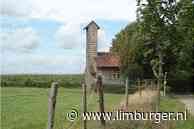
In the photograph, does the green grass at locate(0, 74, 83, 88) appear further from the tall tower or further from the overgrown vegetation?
the tall tower

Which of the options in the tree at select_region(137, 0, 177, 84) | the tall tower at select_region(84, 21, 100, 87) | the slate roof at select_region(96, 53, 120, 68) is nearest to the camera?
the tree at select_region(137, 0, 177, 84)

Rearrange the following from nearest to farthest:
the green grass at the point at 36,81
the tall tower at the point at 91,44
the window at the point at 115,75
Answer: the tall tower at the point at 91,44 < the window at the point at 115,75 < the green grass at the point at 36,81

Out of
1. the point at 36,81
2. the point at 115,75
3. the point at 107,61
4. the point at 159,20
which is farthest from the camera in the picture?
the point at 36,81

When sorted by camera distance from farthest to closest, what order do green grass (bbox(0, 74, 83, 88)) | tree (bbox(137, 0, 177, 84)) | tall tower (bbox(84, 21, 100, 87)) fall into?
green grass (bbox(0, 74, 83, 88)) < tall tower (bbox(84, 21, 100, 87)) < tree (bbox(137, 0, 177, 84))

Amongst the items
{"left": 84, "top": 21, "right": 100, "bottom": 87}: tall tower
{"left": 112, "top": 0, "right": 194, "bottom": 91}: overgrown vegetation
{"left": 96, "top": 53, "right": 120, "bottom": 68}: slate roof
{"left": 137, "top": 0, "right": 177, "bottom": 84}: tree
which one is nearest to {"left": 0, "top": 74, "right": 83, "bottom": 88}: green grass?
{"left": 96, "top": 53, "right": 120, "bottom": 68}: slate roof

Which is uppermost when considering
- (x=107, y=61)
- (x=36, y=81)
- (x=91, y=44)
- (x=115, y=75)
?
(x=91, y=44)

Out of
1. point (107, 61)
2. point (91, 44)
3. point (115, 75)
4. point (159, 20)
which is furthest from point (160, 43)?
point (107, 61)

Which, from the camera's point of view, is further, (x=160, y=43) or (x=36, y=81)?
(x=36, y=81)

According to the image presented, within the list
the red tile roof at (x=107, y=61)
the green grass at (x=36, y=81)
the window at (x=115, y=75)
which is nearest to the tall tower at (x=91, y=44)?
the window at (x=115, y=75)

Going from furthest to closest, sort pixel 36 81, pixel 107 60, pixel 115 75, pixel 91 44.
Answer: pixel 36 81 → pixel 107 60 → pixel 115 75 → pixel 91 44

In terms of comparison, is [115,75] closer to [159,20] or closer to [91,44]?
[91,44]

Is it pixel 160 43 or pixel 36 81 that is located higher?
pixel 160 43

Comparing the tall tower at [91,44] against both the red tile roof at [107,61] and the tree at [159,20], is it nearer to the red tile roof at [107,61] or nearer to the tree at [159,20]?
the red tile roof at [107,61]

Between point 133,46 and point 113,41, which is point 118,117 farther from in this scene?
point 113,41
